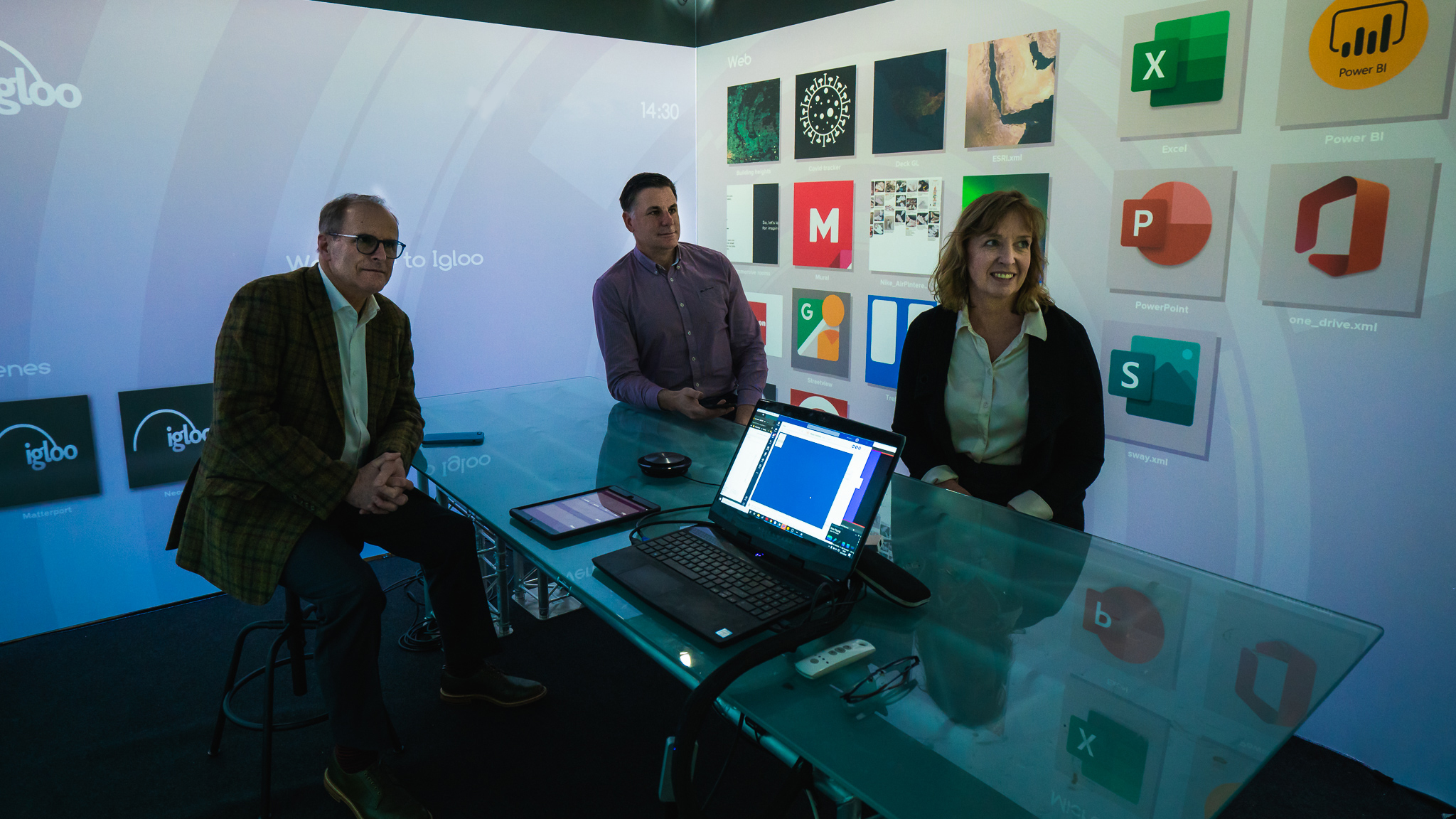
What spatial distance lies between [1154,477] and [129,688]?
11.2ft

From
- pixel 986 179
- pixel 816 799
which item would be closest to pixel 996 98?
pixel 986 179

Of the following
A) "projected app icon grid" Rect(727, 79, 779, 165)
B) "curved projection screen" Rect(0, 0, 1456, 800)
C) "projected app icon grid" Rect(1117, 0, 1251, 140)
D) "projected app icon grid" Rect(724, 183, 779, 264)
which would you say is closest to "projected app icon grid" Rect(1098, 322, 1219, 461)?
"curved projection screen" Rect(0, 0, 1456, 800)

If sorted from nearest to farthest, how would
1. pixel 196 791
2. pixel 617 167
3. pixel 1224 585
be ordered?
pixel 1224 585
pixel 196 791
pixel 617 167

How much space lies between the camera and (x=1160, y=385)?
2721mm

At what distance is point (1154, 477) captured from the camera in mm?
2777

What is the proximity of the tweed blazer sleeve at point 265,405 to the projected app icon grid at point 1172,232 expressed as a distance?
2446 mm

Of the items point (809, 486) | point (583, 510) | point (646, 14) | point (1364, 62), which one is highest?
point (646, 14)

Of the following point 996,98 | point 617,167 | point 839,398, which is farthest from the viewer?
point 617,167

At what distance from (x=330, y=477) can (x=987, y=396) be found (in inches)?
66.9

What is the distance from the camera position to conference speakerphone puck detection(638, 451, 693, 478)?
2078mm

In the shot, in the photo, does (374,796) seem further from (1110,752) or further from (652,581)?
(1110,752)

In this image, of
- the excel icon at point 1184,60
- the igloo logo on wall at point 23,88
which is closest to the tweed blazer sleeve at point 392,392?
the igloo logo on wall at point 23,88

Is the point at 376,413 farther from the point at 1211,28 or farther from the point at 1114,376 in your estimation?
the point at 1211,28

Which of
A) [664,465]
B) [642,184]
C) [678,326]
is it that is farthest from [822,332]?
[664,465]
